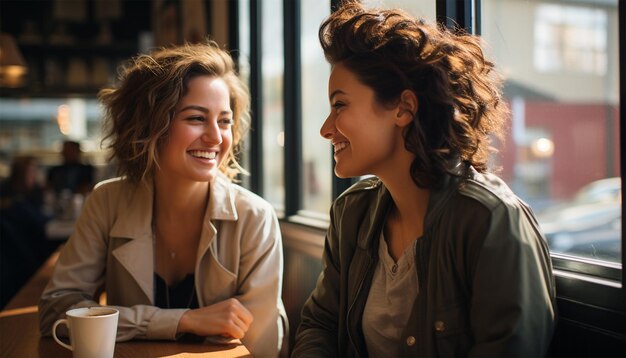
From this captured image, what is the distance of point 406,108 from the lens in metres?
1.39

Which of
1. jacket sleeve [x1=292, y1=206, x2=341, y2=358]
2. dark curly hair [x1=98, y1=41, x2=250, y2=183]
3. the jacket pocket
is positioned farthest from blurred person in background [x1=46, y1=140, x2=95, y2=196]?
the jacket pocket

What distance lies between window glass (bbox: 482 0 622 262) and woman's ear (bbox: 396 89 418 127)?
340 millimetres

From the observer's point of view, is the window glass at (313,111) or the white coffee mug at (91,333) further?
the window glass at (313,111)

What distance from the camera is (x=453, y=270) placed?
4.18 feet

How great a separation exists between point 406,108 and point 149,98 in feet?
2.65

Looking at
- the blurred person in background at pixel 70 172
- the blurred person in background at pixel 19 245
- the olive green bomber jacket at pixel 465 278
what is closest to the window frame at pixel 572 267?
the olive green bomber jacket at pixel 465 278

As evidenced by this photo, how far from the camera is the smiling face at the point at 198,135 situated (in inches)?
72.9

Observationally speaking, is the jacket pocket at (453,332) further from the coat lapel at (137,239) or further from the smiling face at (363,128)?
the coat lapel at (137,239)

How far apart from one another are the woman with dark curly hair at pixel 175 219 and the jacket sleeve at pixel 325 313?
0.59 ft

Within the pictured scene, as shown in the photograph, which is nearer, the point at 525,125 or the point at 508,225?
the point at 508,225

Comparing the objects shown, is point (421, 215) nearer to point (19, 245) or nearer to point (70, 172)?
point (19, 245)

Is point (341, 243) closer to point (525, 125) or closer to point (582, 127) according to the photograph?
point (582, 127)

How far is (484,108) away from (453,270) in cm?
37

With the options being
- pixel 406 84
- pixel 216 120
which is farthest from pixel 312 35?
pixel 406 84
